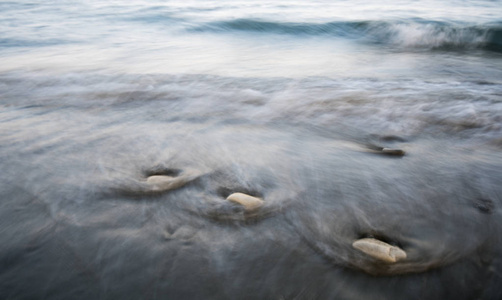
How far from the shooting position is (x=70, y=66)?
11.7 feet

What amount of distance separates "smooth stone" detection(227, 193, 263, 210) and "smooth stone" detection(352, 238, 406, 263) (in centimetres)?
39

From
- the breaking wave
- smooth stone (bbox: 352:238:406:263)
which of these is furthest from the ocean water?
the breaking wave

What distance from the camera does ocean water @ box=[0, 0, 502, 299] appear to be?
961mm

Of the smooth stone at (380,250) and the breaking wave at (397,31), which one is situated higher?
the breaking wave at (397,31)

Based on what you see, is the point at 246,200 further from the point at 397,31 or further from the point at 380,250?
the point at 397,31

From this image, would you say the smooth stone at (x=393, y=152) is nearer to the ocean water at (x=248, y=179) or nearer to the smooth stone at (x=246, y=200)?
the ocean water at (x=248, y=179)

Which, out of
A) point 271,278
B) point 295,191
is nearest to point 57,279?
point 271,278

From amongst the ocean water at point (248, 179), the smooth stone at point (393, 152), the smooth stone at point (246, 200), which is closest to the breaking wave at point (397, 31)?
the ocean water at point (248, 179)

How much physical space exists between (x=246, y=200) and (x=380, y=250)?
506 millimetres

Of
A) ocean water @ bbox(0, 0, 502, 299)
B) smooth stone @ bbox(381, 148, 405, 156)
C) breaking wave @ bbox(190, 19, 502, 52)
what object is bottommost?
ocean water @ bbox(0, 0, 502, 299)

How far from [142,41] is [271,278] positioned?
5070mm

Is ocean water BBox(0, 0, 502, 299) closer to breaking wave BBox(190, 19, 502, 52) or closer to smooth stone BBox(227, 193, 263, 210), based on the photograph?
smooth stone BBox(227, 193, 263, 210)

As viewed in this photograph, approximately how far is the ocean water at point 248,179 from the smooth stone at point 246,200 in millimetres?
27

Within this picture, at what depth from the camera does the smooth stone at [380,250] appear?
99 centimetres
